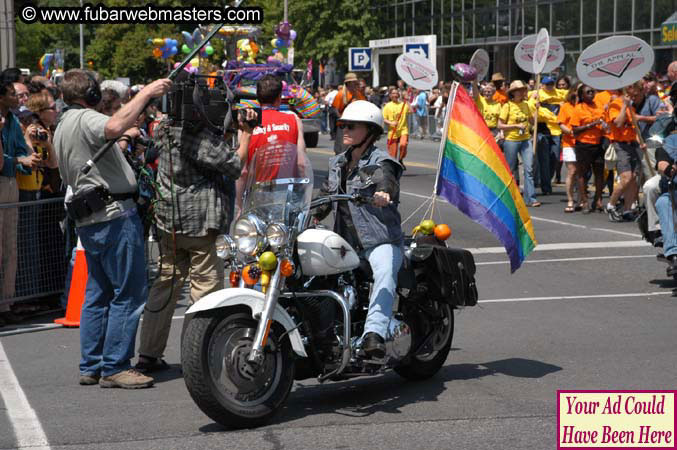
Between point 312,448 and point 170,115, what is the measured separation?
2.58 metres

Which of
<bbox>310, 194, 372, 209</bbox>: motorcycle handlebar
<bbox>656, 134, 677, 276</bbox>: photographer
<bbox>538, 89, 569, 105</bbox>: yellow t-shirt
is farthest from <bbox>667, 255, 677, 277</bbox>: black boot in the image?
<bbox>538, 89, 569, 105</bbox>: yellow t-shirt

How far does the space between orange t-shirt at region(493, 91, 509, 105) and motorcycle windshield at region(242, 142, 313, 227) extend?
46.1 feet

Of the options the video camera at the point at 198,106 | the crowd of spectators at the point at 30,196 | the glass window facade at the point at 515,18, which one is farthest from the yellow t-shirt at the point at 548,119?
the glass window facade at the point at 515,18

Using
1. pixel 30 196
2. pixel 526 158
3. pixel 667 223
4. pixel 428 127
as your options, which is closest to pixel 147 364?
pixel 30 196

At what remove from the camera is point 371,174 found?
21.6 ft

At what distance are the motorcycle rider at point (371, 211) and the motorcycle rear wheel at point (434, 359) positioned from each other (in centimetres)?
71

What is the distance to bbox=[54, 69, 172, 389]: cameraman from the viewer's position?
6957 mm

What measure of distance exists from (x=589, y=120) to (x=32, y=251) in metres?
9.89

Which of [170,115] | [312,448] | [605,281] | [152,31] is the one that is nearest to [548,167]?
[605,281]

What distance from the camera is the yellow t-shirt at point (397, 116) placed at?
20.1 metres

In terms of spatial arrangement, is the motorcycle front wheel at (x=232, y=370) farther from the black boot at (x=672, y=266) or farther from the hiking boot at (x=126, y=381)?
the black boot at (x=672, y=266)

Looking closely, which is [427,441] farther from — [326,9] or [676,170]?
[326,9]

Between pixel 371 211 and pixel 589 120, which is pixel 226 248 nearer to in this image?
pixel 371 211

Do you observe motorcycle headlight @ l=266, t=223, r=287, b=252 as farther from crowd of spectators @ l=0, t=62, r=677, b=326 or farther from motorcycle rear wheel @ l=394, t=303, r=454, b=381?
crowd of spectators @ l=0, t=62, r=677, b=326
